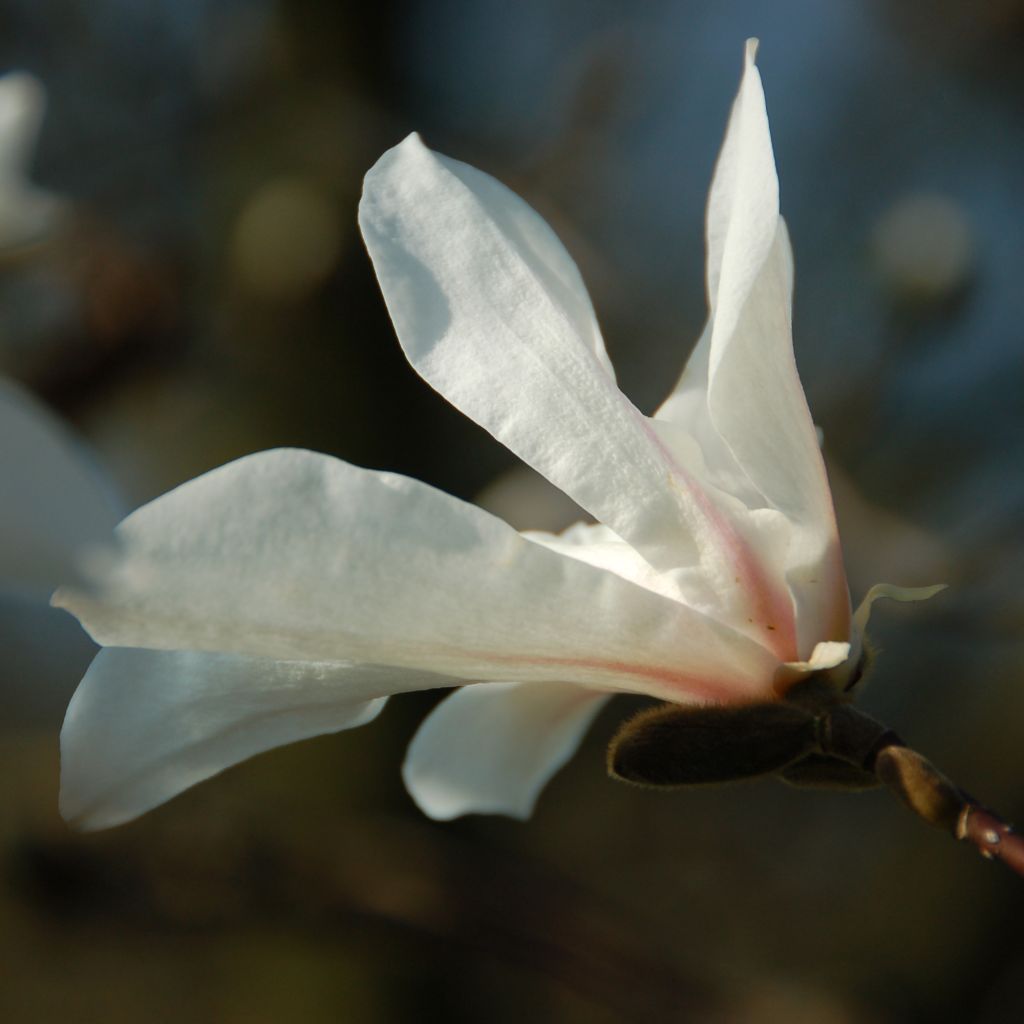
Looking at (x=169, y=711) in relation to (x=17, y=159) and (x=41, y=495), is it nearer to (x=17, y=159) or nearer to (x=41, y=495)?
(x=41, y=495)

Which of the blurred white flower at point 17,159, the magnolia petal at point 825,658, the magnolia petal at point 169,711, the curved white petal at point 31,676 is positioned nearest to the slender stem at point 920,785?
the magnolia petal at point 825,658

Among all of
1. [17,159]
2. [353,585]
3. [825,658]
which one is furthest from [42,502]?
[17,159]

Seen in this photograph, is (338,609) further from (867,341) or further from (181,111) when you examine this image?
(181,111)

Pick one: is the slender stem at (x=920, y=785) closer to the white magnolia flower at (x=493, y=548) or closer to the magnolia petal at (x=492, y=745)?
the white magnolia flower at (x=493, y=548)

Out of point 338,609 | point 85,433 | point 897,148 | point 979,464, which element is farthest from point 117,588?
point 897,148

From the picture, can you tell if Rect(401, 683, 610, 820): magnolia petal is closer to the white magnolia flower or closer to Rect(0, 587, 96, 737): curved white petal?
the white magnolia flower

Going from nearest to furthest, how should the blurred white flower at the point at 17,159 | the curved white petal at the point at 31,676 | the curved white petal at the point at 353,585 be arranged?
the curved white petal at the point at 353,585
the blurred white flower at the point at 17,159
the curved white petal at the point at 31,676
